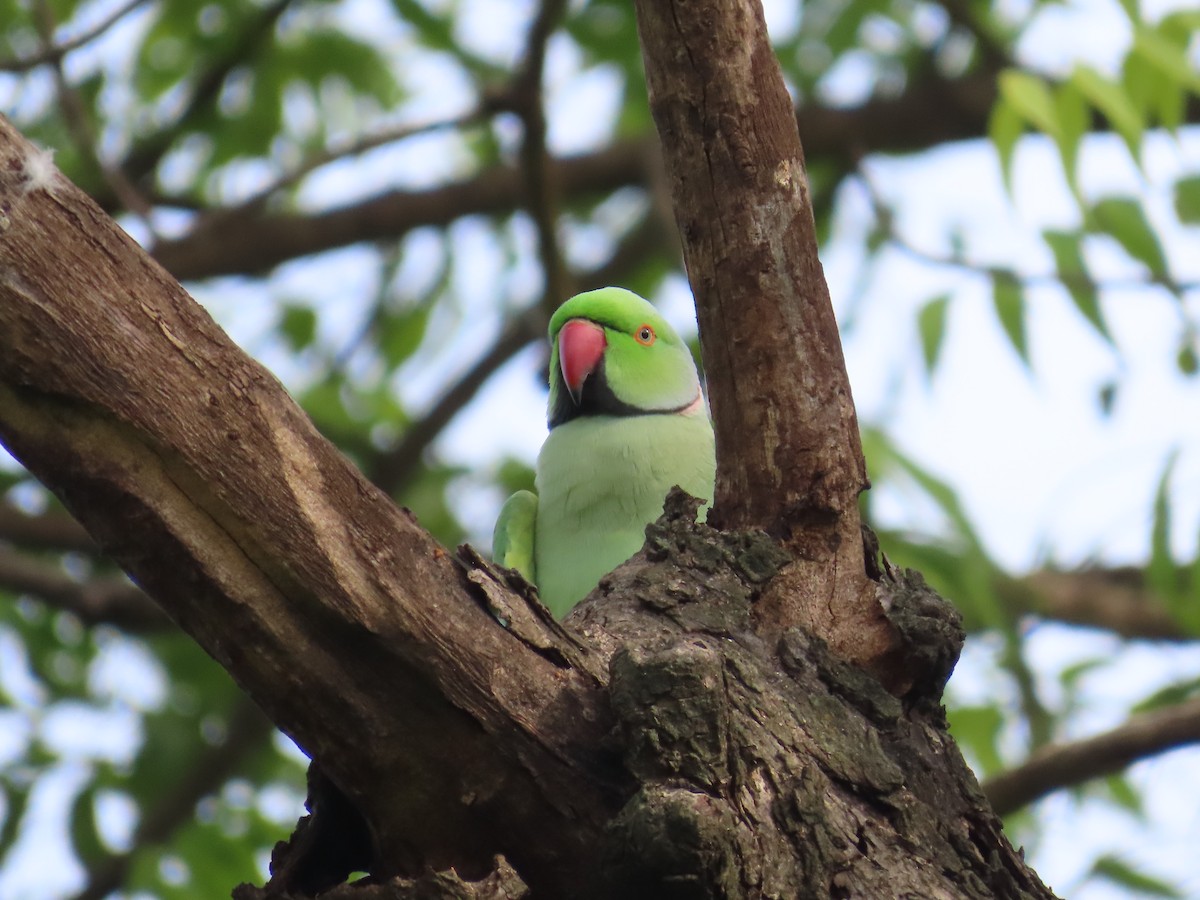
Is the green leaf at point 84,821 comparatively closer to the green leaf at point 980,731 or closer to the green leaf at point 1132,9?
the green leaf at point 980,731

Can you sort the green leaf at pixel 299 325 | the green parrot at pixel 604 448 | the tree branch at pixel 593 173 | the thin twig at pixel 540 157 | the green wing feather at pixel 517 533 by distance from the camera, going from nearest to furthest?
the green parrot at pixel 604 448 < the green wing feather at pixel 517 533 < the thin twig at pixel 540 157 < the tree branch at pixel 593 173 < the green leaf at pixel 299 325

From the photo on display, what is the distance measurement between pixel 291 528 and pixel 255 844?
7.69 feet

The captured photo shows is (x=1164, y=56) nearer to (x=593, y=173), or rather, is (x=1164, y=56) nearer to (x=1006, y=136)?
(x=1006, y=136)

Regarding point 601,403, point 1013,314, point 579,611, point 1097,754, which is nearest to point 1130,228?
point 1013,314

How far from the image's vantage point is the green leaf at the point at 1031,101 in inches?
127

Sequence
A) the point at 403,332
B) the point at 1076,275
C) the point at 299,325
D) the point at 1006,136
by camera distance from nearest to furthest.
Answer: the point at 1006,136
the point at 1076,275
the point at 299,325
the point at 403,332

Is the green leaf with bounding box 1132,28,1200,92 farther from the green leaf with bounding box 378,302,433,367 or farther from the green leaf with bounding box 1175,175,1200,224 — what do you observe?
the green leaf with bounding box 378,302,433,367

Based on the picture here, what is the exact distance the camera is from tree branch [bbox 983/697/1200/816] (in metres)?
3.23

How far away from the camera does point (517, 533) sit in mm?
3520

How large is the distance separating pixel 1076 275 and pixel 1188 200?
1.28ft

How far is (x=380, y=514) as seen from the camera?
1765 mm

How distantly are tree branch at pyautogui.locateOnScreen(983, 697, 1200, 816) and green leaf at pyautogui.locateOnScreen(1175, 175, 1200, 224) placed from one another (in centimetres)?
127

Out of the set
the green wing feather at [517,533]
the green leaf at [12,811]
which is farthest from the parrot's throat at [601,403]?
the green leaf at [12,811]

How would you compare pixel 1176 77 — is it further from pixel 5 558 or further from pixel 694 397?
pixel 5 558
